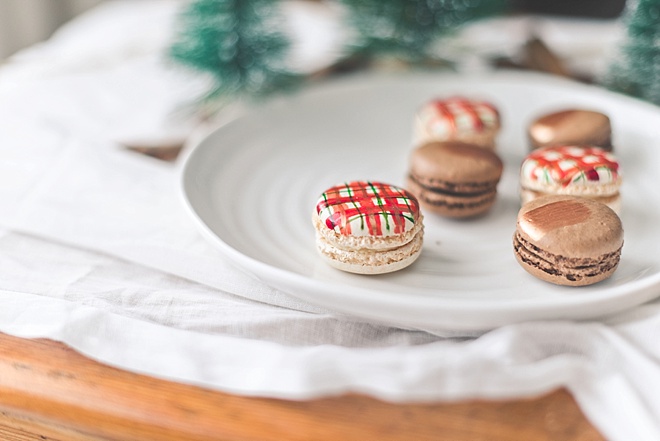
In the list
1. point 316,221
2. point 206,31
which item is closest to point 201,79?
point 206,31

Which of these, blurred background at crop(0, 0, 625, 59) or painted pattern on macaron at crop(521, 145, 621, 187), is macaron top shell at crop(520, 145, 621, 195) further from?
blurred background at crop(0, 0, 625, 59)

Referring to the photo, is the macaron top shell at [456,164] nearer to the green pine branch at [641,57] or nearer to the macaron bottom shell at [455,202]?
the macaron bottom shell at [455,202]

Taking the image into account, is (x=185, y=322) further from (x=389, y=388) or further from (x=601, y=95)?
(x=601, y=95)

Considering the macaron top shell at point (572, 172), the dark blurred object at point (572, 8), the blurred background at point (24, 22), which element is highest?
the macaron top shell at point (572, 172)

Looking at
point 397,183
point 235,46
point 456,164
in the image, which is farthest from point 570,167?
point 235,46

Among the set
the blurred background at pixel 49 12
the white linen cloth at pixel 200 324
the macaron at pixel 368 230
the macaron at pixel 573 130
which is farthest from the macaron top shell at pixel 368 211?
the blurred background at pixel 49 12

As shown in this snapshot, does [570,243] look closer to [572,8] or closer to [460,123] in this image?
[460,123]
